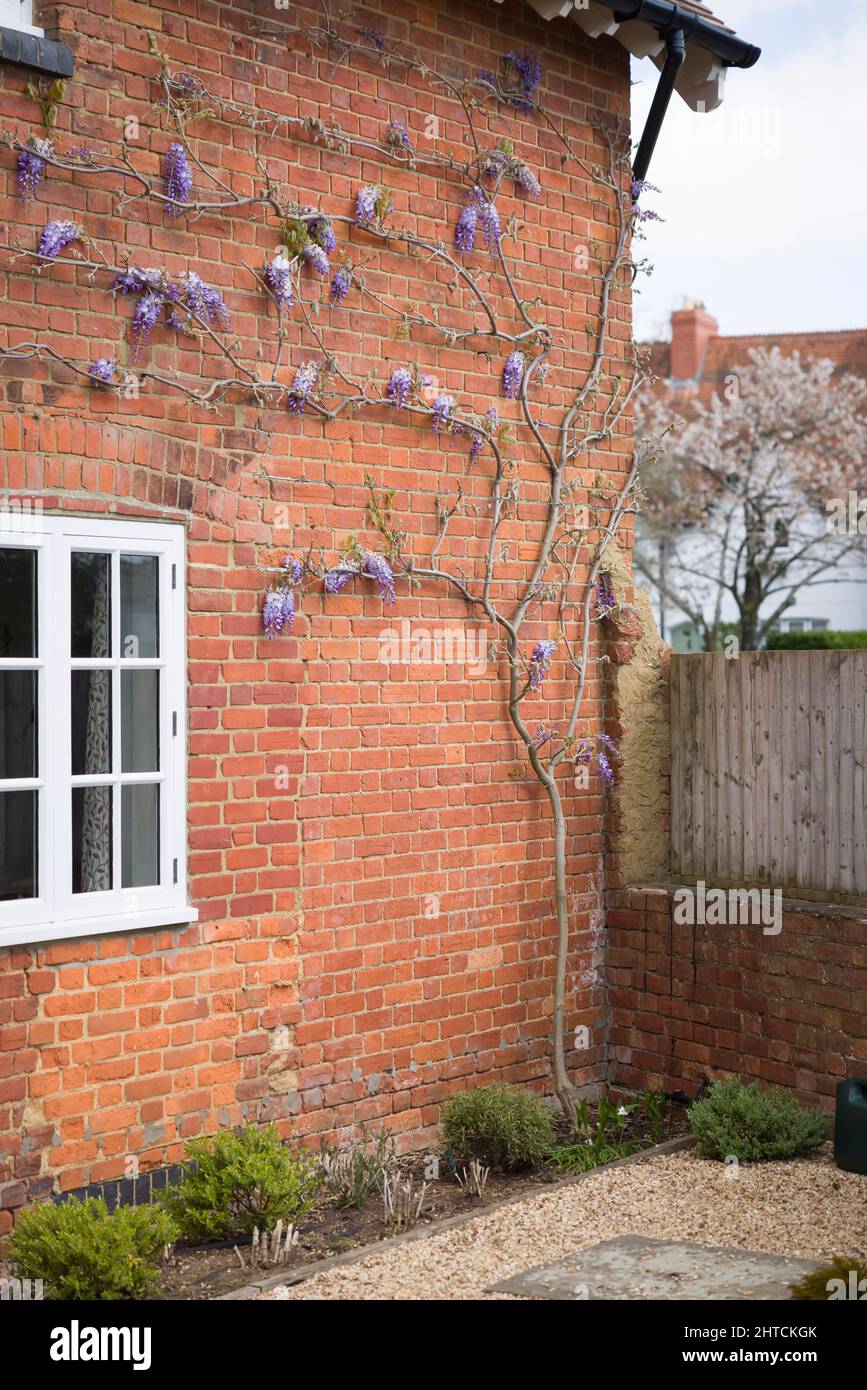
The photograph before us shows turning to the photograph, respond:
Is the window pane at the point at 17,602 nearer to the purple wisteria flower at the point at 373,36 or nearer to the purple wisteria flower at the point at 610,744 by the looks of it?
the purple wisteria flower at the point at 373,36

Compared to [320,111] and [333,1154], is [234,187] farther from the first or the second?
[333,1154]

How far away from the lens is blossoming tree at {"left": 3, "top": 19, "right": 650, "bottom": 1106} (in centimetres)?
562

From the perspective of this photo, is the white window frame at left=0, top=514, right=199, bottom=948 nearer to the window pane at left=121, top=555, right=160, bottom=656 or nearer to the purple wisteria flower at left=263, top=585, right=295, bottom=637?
the window pane at left=121, top=555, right=160, bottom=656

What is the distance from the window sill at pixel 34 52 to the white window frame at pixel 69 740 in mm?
1658

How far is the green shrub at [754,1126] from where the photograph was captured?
6.23 meters

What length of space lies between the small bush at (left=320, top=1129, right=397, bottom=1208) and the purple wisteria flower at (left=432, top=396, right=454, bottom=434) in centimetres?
333

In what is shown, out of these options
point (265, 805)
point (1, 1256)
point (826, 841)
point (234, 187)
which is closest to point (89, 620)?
point (265, 805)

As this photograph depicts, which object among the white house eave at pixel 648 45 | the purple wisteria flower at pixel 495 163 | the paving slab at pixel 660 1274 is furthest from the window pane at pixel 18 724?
the white house eave at pixel 648 45

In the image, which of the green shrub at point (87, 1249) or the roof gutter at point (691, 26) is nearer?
the green shrub at point (87, 1249)

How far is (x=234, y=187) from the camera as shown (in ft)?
19.3

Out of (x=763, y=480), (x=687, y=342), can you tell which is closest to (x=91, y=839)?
(x=763, y=480)

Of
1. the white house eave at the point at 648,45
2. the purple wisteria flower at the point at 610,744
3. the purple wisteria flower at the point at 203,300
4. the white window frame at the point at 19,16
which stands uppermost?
the white house eave at the point at 648,45

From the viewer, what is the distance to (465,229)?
6.83m

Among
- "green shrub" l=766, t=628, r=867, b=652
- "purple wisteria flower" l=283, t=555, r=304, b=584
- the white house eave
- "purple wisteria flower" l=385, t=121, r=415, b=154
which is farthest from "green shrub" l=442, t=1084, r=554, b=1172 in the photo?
"green shrub" l=766, t=628, r=867, b=652
